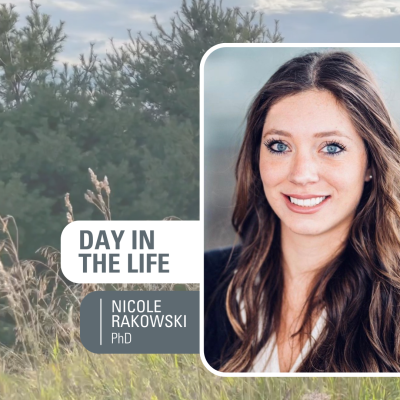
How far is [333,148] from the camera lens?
2336 mm

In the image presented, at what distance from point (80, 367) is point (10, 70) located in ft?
4.18

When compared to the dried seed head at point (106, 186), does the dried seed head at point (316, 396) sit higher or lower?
lower

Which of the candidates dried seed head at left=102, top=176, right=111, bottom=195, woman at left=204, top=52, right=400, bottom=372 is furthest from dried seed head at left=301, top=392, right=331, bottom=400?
dried seed head at left=102, top=176, right=111, bottom=195

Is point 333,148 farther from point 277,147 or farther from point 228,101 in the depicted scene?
point 228,101

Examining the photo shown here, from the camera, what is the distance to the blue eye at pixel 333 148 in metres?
2.33

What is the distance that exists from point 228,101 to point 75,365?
4.17ft

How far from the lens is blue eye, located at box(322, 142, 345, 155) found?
2.33 metres

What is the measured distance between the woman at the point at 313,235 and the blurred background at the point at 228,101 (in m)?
0.04

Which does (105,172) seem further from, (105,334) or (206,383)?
(206,383)

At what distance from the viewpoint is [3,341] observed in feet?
8.64

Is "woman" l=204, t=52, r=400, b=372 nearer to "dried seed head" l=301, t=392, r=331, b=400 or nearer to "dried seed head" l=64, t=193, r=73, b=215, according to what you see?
"dried seed head" l=301, t=392, r=331, b=400

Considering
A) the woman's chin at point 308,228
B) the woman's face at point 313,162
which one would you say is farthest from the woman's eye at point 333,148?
the woman's chin at point 308,228

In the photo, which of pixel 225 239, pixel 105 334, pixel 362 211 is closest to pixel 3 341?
pixel 105 334

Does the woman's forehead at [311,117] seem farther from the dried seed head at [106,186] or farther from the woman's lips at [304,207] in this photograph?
the dried seed head at [106,186]
